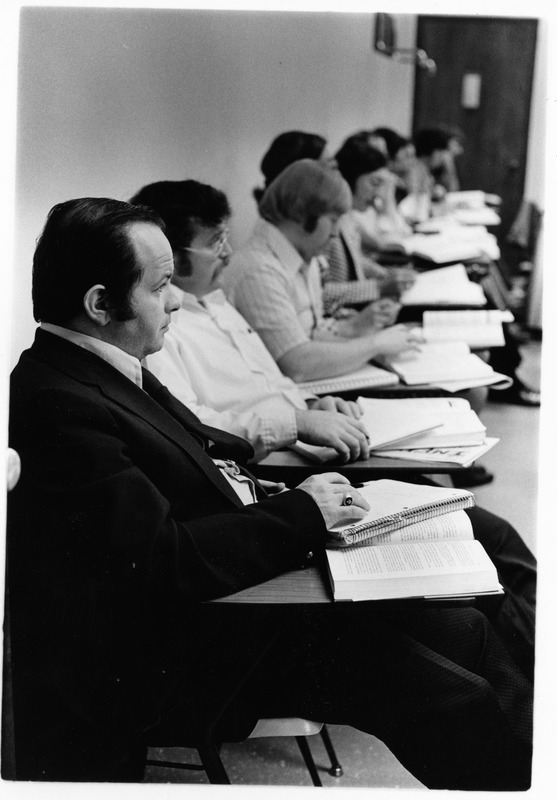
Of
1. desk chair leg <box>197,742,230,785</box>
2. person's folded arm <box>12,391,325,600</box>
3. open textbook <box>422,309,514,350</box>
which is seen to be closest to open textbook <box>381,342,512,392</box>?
open textbook <box>422,309,514,350</box>

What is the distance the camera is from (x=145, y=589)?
1297 mm

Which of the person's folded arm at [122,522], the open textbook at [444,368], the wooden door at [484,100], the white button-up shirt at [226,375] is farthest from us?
the wooden door at [484,100]

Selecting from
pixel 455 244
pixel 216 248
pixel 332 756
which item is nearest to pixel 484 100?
pixel 455 244

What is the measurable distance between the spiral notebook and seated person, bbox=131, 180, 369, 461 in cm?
26

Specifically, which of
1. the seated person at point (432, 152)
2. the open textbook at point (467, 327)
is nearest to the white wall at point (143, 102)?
the open textbook at point (467, 327)

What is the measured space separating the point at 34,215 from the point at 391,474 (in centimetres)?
87

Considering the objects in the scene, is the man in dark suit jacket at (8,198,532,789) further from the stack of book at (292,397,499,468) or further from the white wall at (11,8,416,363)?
the stack of book at (292,397,499,468)

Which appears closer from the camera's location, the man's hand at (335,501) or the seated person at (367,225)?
the man's hand at (335,501)

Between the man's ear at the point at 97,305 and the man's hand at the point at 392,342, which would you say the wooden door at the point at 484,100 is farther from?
the man's ear at the point at 97,305

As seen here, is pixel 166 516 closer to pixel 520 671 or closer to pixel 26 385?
pixel 26 385

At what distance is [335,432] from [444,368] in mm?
725

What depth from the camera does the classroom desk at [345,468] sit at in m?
1.76

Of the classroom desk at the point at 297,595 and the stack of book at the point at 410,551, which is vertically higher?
the stack of book at the point at 410,551

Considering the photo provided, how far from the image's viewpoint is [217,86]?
2885 millimetres
